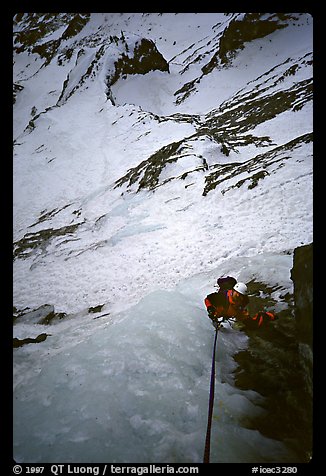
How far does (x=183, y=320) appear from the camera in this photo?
17.7 feet

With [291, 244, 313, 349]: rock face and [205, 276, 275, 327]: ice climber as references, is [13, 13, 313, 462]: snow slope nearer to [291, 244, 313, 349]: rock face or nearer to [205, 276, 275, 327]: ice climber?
[205, 276, 275, 327]: ice climber

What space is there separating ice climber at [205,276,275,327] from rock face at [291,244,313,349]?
58 cm

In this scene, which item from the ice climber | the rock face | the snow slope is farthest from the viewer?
the ice climber

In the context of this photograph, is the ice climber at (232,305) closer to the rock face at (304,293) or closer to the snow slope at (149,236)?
the snow slope at (149,236)

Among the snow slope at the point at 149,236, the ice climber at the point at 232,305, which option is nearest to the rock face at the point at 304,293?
the ice climber at the point at 232,305

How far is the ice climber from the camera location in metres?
4.86

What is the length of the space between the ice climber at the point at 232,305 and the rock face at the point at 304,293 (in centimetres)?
58

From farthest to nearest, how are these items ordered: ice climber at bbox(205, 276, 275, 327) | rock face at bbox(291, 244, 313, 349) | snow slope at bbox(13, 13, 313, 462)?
1. ice climber at bbox(205, 276, 275, 327)
2. rock face at bbox(291, 244, 313, 349)
3. snow slope at bbox(13, 13, 313, 462)

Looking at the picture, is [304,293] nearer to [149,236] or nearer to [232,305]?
[232,305]

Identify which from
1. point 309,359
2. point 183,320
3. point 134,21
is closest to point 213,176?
point 183,320

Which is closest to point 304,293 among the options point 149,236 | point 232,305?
point 232,305

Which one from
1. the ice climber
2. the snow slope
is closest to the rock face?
the ice climber

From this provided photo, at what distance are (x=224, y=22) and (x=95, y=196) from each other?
49.3m
